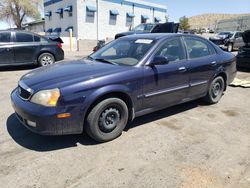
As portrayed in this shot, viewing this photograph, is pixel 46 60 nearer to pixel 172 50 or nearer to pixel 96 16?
pixel 172 50

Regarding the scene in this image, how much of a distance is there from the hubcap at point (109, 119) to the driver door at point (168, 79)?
1.84 feet

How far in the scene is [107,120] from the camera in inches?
141

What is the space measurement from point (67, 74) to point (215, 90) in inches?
135

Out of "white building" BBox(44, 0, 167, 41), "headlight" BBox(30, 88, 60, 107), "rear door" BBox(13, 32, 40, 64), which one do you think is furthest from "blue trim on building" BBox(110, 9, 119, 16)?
"headlight" BBox(30, 88, 60, 107)

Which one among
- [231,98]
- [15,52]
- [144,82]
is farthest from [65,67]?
[15,52]

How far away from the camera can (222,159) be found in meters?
3.21

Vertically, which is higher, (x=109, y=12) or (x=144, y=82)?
(x=109, y=12)

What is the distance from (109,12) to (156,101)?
26.6 m

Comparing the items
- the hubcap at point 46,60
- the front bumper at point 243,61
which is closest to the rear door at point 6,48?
the hubcap at point 46,60

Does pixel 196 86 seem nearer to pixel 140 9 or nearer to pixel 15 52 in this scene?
pixel 15 52

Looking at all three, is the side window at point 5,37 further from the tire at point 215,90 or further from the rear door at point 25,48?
the tire at point 215,90

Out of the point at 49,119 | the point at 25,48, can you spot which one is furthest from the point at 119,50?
the point at 25,48

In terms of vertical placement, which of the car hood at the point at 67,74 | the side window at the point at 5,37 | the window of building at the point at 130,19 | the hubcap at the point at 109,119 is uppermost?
the window of building at the point at 130,19

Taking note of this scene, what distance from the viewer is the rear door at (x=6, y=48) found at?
856 centimetres
